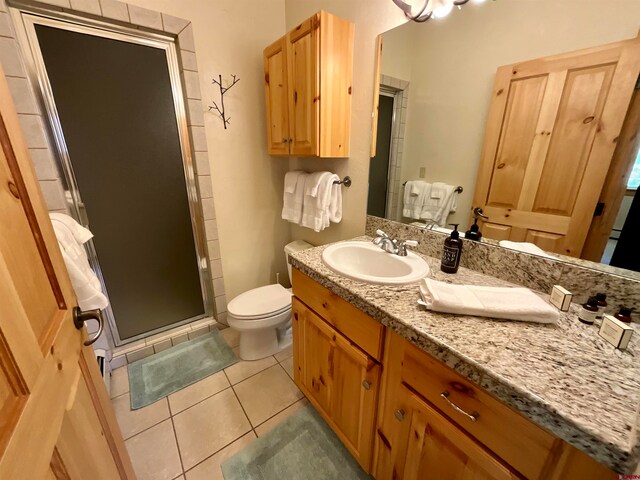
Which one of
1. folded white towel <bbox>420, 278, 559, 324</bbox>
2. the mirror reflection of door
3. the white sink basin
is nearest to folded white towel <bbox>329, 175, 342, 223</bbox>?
the mirror reflection of door

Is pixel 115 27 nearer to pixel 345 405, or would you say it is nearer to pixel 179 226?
pixel 179 226

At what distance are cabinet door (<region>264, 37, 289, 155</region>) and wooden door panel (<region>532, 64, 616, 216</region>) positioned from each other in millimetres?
1254

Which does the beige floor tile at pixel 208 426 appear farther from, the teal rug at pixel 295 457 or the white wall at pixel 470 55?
the white wall at pixel 470 55

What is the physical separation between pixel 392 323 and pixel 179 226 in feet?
5.14

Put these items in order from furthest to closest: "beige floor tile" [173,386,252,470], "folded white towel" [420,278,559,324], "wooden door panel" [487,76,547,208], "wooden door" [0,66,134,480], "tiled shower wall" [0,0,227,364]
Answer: "beige floor tile" [173,386,252,470], "tiled shower wall" [0,0,227,364], "wooden door panel" [487,76,547,208], "folded white towel" [420,278,559,324], "wooden door" [0,66,134,480]

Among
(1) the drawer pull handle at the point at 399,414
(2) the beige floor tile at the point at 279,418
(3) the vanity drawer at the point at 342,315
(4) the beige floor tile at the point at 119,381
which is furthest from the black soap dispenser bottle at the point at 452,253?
(4) the beige floor tile at the point at 119,381

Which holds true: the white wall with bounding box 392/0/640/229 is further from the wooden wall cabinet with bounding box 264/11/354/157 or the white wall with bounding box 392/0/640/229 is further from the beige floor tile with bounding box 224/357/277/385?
the beige floor tile with bounding box 224/357/277/385

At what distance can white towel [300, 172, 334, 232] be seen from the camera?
5.22 feet

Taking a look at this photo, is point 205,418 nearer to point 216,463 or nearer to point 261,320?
point 216,463

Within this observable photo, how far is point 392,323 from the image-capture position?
2.60 feet

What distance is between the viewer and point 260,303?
176 cm

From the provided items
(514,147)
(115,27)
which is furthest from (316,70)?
(115,27)

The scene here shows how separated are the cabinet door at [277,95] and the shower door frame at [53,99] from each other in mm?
517

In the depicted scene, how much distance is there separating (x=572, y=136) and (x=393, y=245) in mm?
712
